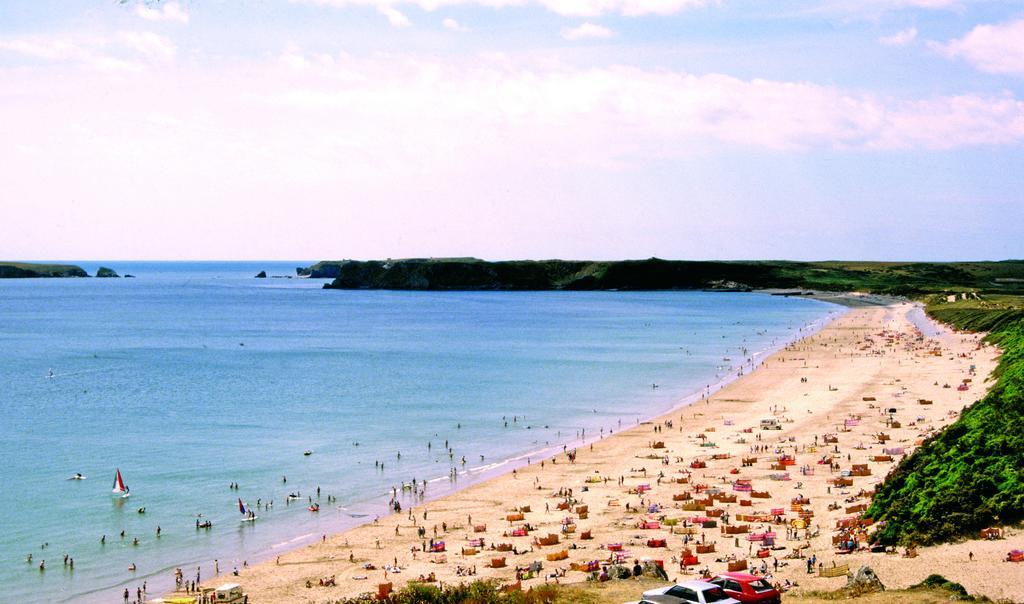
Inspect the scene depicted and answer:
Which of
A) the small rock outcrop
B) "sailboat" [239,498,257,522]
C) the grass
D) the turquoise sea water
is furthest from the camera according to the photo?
"sailboat" [239,498,257,522]

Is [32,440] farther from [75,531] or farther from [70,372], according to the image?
[70,372]

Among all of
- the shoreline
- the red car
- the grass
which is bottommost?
the shoreline

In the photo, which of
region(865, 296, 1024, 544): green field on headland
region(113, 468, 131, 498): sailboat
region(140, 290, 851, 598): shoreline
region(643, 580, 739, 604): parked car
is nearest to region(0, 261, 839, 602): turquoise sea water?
region(140, 290, 851, 598): shoreline

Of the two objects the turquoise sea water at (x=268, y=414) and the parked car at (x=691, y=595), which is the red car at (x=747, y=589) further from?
the turquoise sea water at (x=268, y=414)

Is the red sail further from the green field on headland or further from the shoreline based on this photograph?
the green field on headland

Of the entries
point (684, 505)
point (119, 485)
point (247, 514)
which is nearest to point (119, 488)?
point (119, 485)

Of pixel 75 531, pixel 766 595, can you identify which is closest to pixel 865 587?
pixel 766 595
